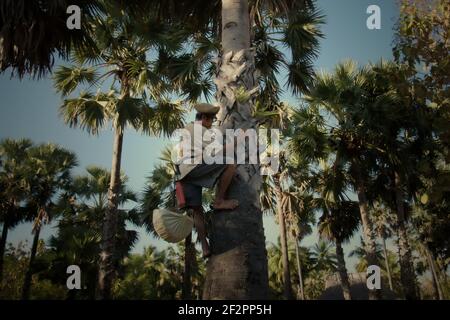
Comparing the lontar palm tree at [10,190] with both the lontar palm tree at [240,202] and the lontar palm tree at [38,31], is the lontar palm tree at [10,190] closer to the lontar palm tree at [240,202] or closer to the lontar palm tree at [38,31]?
the lontar palm tree at [38,31]

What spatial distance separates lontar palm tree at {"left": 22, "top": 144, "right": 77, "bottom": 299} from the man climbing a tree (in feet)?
62.8

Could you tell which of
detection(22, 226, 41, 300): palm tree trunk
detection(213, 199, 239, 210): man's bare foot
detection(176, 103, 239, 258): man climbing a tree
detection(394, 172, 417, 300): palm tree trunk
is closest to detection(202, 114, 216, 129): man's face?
detection(176, 103, 239, 258): man climbing a tree

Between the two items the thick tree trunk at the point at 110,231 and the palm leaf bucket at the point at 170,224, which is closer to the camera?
the palm leaf bucket at the point at 170,224

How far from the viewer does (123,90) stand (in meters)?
12.2

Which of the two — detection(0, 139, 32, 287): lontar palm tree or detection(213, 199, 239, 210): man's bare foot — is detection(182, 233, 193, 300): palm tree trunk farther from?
detection(213, 199, 239, 210): man's bare foot

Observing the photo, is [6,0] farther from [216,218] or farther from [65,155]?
[65,155]

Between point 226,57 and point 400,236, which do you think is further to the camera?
point 400,236

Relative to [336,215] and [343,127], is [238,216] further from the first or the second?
[336,215]

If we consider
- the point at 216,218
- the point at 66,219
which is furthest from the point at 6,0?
the point at 66,219

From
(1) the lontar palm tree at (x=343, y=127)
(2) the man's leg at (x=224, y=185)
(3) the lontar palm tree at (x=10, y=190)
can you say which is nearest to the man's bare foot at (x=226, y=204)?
(2) the man's leg at (x=224, y=185)

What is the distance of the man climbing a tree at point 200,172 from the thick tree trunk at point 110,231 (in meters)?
7.92

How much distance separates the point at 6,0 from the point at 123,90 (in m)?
6.27

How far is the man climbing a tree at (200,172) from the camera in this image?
3145mm
